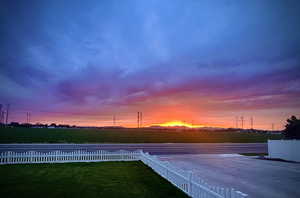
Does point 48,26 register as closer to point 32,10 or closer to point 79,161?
point 32,10

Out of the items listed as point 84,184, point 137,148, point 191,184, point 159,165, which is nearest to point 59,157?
point 84,184

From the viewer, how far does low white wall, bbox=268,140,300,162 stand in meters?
18.6

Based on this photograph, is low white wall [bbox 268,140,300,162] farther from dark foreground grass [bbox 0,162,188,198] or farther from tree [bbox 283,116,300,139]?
dark foreground grass [bbox 0,162,188,198]

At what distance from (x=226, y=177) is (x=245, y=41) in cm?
1140

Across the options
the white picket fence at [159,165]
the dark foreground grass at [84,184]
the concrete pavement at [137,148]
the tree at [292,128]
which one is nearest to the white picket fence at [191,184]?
the white picket fence at [159,165]

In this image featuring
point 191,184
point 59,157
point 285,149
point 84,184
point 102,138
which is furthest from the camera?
point 102,138

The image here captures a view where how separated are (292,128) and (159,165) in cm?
2376

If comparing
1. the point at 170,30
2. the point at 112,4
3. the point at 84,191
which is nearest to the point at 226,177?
the point at 84,191

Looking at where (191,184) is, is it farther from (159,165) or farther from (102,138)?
(102,138)

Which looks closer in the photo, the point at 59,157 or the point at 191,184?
the point at 191,184

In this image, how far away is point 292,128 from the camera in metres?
27.2

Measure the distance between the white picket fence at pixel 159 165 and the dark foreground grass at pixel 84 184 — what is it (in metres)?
0.42

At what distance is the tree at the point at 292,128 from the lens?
26753 millimetres

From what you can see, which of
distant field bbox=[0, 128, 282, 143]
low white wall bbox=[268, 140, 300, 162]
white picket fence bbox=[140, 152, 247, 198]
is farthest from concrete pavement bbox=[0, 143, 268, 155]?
white picket fence bbox=[140, 152, 247, 198]
